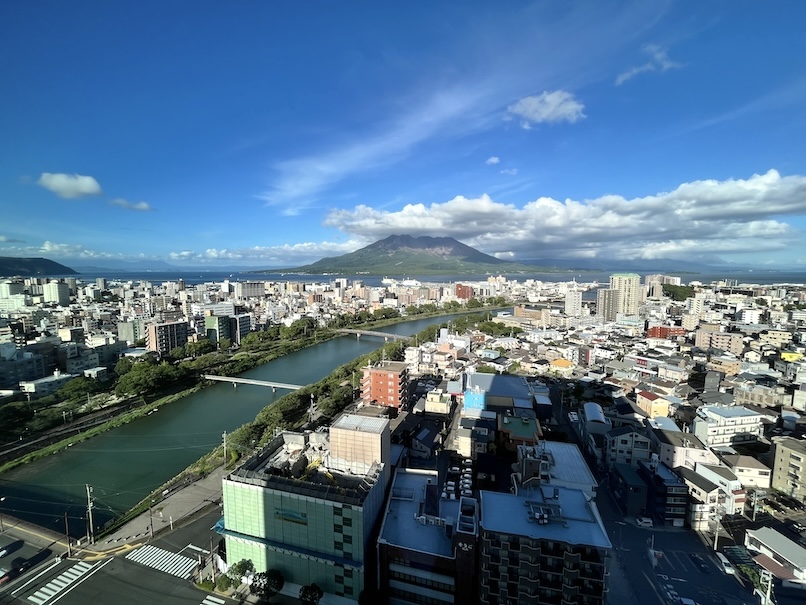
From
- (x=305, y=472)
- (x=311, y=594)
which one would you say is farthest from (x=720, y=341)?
(x=311, y=594)

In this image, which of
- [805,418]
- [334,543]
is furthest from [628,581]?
[805,418]

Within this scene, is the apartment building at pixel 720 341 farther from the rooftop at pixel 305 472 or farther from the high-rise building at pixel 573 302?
the rooftop at pixel 305 472

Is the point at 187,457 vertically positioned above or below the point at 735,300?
below

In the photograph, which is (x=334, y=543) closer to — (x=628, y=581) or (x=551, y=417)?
(x=628, y=581)

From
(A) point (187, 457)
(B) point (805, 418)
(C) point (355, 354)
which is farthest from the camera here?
(C) point (355, 354)

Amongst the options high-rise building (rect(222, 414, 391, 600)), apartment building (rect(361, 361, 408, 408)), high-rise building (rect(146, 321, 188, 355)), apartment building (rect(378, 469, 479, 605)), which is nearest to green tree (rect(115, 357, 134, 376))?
high-rise building (rect(146, 321, 188, 355))

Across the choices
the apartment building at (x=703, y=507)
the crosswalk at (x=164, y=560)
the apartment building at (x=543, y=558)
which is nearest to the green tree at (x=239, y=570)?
the crosswalk at (x=164, y=560)

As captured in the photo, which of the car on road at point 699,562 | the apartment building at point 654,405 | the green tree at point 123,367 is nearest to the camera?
the car on road at point 699,562
